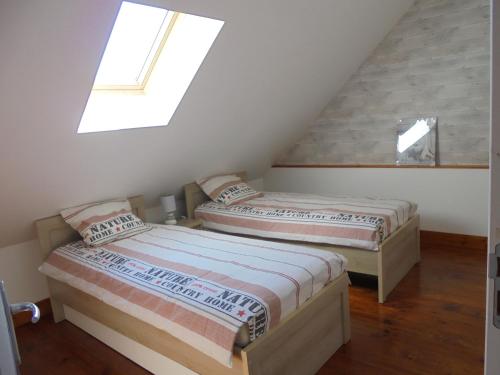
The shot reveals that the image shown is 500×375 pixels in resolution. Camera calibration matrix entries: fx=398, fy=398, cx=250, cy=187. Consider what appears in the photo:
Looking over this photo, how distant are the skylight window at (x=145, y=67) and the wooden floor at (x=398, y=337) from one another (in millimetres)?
1368

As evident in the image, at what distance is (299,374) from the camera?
1.90m

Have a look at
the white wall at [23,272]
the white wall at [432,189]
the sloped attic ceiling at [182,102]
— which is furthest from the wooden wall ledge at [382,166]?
the white wall at [23,272]

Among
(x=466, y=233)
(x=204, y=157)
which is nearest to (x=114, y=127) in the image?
(x=204, y=157)

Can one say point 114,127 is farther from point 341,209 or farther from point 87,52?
point 341,209

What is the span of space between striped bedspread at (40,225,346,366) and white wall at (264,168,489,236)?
1.85 m

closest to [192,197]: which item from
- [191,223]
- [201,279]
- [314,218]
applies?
[191,223]

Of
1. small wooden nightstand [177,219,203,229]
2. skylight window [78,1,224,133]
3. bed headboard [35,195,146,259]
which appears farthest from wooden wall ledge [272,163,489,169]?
bed headboard [35,195,146,259]

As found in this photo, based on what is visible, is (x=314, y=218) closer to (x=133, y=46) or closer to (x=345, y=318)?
(x=345, y=318)

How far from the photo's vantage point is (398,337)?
2.27m

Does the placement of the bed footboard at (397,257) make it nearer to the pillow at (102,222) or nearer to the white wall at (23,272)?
the pillow at (102,222)

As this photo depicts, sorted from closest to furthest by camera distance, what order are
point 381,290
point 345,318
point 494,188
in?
1. point 494,188
2. point 345,318
3. point 381,290

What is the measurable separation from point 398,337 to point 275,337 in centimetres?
93

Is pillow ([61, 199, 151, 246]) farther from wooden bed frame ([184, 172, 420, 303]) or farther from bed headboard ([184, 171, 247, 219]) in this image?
wooden bed frame ([184, 172, 420, 303])

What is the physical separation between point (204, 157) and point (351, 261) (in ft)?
5.01
